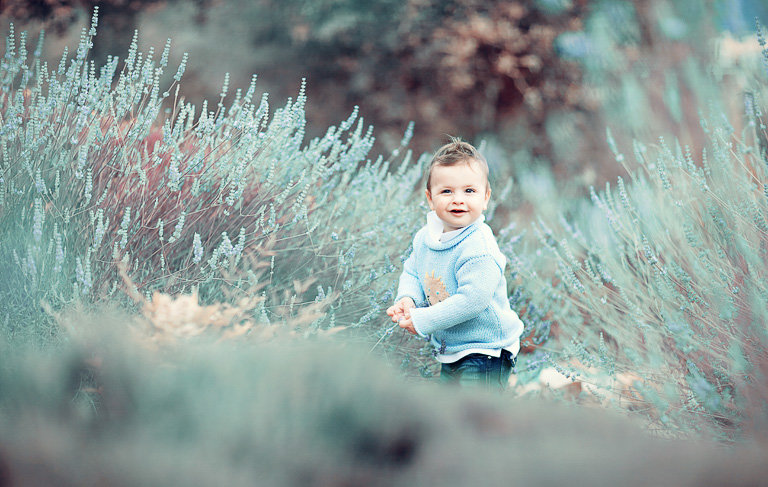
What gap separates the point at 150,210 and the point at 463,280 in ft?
3.53

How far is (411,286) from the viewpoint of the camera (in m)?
2.19

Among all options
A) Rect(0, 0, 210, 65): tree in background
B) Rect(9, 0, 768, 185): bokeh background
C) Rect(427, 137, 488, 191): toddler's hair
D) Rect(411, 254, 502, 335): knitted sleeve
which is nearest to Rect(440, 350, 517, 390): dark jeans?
Rect(411, 254, 502, 335): knitted sleeve

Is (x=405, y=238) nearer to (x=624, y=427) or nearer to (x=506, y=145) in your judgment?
(x=624, y=427)

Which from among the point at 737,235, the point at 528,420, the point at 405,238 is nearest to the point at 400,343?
the point at 405,238

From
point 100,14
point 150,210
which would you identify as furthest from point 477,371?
point 100,14

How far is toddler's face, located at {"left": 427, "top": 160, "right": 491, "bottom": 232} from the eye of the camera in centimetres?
202

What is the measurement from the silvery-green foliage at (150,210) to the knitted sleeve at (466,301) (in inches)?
13.8

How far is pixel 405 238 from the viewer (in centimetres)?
283

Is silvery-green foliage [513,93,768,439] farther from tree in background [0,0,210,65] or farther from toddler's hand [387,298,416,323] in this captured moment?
tree in background [0,0,210,65]

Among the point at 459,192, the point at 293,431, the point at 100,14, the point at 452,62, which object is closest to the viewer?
the point at 293,431

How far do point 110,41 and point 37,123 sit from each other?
329 cm

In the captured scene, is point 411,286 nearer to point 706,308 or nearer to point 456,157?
point 456,157

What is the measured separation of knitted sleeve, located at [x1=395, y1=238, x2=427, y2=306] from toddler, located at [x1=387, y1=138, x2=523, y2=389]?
0.04 meters

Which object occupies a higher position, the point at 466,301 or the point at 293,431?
the point at 466,301
